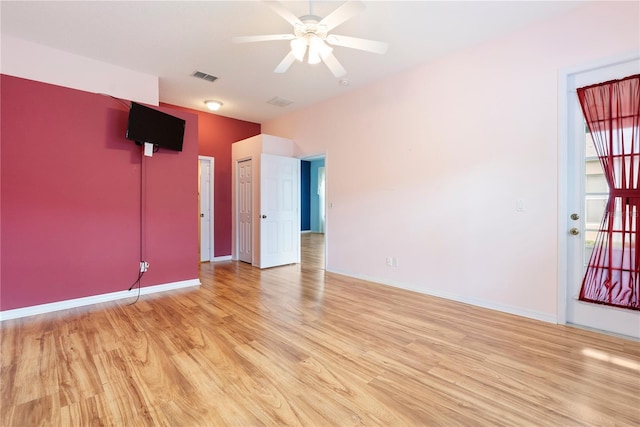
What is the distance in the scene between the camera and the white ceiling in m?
2.80

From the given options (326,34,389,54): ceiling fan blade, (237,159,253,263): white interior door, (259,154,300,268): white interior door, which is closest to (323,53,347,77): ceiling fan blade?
(326,34,389,54): ceiling fan blade

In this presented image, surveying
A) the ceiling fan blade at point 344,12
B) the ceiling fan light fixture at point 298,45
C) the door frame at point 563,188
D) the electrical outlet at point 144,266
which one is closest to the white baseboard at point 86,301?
the electrical outlet at point 144,266

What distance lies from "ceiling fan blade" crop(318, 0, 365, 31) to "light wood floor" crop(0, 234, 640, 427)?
259cm

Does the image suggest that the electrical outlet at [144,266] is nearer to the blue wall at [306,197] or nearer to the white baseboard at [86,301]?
the white baseboard at [86,301]

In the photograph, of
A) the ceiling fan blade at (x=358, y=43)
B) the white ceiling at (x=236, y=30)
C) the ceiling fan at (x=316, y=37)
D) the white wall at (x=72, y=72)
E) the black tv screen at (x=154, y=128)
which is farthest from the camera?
the black tv screen at (x=154, y=128)

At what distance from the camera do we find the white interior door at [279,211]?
17.8 feet

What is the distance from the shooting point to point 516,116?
314 cm

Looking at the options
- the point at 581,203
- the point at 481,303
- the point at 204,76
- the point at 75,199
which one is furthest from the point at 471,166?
the point at 75,199

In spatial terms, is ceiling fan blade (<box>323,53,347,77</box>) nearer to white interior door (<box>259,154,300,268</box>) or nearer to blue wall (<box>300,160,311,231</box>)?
white interior door (<box>259,154,300,268</box>)

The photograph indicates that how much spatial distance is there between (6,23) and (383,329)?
503 centimetres

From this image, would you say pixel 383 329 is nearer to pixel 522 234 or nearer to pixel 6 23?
pixel 522 234

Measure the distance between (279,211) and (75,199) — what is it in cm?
306

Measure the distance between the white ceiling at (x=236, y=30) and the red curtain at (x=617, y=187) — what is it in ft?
3.04

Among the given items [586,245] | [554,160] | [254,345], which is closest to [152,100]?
[254,345]
